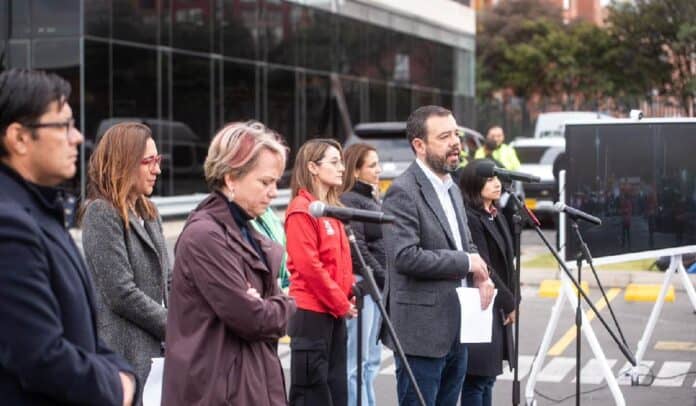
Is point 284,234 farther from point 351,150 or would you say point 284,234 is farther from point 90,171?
point 90,171

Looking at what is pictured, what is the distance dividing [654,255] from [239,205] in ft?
Result: 19.6

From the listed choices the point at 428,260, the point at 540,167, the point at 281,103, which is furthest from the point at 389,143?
the point at 428,260

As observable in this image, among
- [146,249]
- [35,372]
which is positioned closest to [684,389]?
[146,249]

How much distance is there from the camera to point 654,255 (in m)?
10.0

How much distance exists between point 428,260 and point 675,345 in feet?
21.6

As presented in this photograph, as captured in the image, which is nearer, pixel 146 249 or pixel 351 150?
pixel 146 249

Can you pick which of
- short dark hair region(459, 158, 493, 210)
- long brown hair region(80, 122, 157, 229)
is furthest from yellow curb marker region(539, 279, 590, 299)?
long brown hair region(80, 122, 157, 229)

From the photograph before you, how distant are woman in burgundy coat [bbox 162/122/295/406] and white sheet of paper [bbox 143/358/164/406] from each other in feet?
2.15

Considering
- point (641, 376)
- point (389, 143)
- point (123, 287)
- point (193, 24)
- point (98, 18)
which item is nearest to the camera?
point (123, 287)

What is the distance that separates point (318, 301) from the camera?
7453mm

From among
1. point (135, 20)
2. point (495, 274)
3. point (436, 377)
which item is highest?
point (135, 20)

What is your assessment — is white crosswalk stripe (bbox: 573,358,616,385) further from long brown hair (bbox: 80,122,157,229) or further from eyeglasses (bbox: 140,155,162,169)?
long brown hair (bbox: 80,122,157,229)

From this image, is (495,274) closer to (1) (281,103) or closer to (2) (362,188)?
(2) (362,188)

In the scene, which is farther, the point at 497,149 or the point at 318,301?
the point at 497,149
